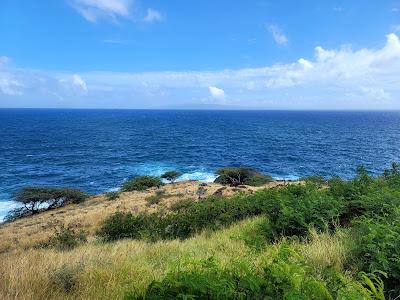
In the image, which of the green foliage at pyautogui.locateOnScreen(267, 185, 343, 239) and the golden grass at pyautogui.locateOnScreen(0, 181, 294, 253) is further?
the golden grass at pyautogui.locateOnScreen(0, 181, 294, 253)

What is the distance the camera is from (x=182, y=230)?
12.2 metres

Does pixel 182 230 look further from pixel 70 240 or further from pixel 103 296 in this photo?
pixel 103 296

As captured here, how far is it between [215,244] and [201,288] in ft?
15.4

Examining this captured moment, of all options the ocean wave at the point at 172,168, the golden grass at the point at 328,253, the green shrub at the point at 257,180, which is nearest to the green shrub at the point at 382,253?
the golden grass at the point at 328,253

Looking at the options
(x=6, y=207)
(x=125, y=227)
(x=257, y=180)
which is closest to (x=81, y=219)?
(x=125, y=227)

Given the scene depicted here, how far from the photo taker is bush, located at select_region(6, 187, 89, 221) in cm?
3503

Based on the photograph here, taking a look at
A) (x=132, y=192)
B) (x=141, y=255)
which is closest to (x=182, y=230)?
(x=141, y=255)

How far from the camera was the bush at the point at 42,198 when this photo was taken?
115 ft

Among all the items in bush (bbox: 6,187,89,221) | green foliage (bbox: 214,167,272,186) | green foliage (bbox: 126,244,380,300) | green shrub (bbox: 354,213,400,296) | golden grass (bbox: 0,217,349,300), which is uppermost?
green foliage (bbox: 126,244,380,300)

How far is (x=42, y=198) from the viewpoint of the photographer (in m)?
35.5

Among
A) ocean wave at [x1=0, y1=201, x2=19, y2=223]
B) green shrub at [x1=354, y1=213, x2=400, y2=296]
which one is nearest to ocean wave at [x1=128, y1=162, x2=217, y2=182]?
ocean wave at [x1=0, y1=201, x2=19, y2=223]

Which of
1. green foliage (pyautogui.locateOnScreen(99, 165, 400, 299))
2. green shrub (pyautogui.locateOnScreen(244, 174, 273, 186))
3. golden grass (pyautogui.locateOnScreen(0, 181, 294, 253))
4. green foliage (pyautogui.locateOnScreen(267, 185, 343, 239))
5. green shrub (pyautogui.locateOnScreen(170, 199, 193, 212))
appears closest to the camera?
green foliage (pyautogui.locateOnScreen(99, 165, 400, 299))

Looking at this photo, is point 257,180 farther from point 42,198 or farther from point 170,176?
point 42,198

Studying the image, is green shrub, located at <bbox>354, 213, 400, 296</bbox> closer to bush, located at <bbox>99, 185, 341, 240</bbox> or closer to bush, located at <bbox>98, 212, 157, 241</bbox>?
bush, located at <bbox>99, 185, 341, 240</bbox>
